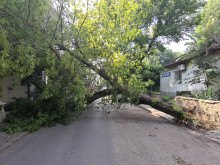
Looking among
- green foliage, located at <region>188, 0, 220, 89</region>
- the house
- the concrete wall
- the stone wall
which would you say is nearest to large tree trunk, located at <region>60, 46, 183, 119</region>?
the stone wall

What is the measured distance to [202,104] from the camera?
24.7 feet

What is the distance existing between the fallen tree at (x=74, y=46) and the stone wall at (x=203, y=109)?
795 millimetres

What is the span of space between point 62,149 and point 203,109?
6511 millimetres

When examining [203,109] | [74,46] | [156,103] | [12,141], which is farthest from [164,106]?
[12,141]

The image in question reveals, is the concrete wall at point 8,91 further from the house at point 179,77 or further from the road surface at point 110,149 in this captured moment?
the house at point 179,77

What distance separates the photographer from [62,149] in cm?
435

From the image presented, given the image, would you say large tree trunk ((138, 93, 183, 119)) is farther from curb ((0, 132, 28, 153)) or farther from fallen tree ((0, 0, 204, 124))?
curb ((0, 132, 28, 153))

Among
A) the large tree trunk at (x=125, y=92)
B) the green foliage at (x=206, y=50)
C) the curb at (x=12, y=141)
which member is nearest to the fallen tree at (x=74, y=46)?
the large tree trunk at (x=125, y=92)

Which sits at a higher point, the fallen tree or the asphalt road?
the fallen tree

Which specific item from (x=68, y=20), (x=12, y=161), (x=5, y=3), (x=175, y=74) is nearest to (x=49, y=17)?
(x=68, y=20)

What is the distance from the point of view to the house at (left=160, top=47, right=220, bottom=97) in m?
12.4

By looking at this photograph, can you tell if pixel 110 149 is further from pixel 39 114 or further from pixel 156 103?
pixel 156 103

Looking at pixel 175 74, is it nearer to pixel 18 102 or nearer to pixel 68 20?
pixel 68 20

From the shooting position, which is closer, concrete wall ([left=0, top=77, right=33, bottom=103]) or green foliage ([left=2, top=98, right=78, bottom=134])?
green foliage ([left=2, top=98, right=78, bottom=134])
